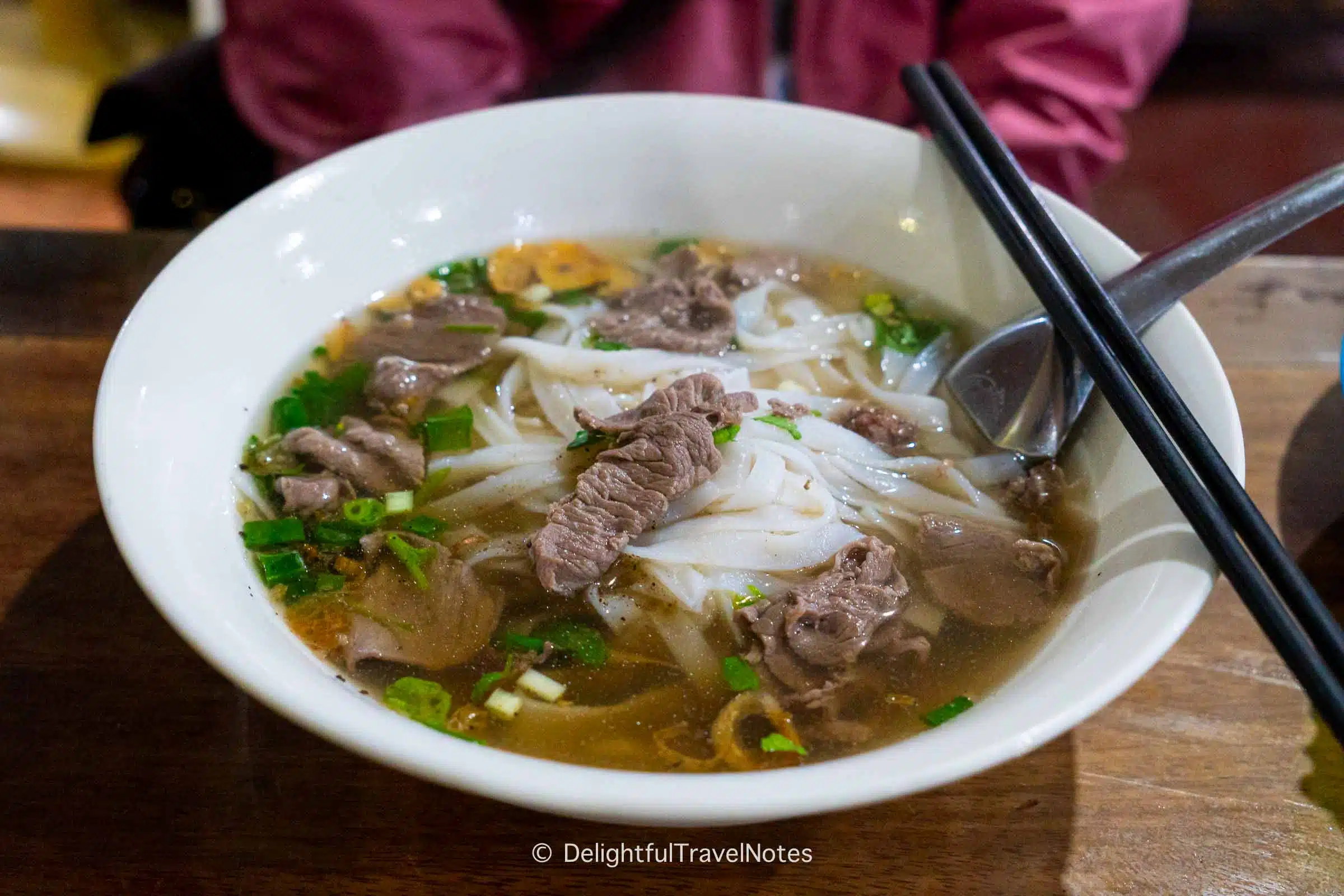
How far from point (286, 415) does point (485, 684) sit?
0.74m

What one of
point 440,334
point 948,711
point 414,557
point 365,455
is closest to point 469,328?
point 440,334

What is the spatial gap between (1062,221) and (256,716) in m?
1.73

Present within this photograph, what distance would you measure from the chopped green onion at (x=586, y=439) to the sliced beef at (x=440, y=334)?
0.39 metres

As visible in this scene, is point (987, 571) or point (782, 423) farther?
point (782, 423)

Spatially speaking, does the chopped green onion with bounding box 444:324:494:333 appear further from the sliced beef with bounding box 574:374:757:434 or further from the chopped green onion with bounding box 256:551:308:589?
the chopped green onion with bounding box 256:551:308:589

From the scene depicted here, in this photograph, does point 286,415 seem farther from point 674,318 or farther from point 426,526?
point 674,318

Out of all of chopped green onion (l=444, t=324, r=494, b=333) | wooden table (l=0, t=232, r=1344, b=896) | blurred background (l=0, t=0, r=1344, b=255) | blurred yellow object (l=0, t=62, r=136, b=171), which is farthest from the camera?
blurred yellow object (l=0, t=62, r=136, b=171)

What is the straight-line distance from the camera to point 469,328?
224cm

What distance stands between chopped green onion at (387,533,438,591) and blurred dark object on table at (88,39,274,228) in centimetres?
198

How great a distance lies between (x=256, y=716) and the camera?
1.52m

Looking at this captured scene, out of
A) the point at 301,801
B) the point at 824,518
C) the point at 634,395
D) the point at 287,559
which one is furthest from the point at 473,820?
the point at 634,395

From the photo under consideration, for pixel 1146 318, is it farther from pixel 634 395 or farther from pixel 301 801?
pixel 301 801

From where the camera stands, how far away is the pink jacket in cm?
291

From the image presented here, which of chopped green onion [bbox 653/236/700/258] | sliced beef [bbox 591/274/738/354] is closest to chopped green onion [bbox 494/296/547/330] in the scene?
sliced beef [bbox 591/274/738/354]
